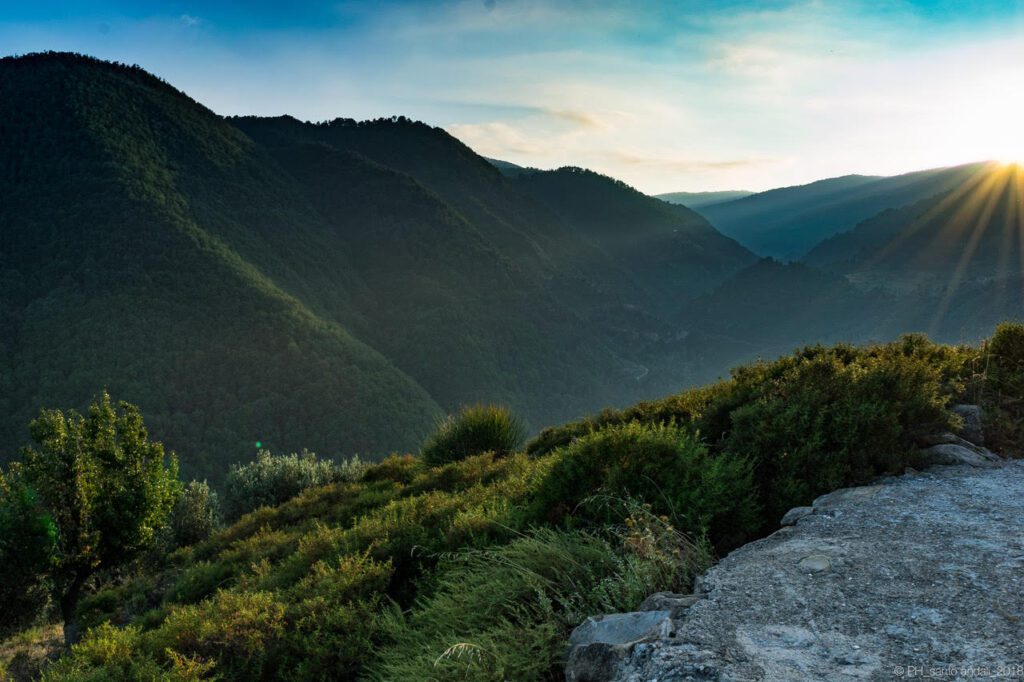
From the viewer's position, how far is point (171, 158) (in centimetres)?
9506

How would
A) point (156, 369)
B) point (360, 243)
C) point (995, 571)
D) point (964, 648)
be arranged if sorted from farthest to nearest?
1. point (360, 243)
2. point (156, 369)
3. point (995, 571)
4. point (964, 648)

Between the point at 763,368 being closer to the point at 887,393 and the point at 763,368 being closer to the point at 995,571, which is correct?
the point at 887,393

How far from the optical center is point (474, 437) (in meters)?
12.1

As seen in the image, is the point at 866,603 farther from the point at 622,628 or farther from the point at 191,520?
the point at 191,520

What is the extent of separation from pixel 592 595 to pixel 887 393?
13.2ft

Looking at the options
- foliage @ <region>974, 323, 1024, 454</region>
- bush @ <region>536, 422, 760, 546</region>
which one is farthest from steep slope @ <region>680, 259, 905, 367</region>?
bush @ <region>536, 422, 760, 546</region>

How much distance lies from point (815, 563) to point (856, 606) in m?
0.43

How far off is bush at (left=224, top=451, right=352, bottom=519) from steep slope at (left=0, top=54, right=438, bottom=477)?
3943cm

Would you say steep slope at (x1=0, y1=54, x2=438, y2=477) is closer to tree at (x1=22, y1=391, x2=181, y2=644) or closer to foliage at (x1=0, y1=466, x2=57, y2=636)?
foliage at (x1=0, y1=466, x2=57, y2=636)

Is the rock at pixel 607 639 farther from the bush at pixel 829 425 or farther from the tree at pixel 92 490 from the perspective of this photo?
the tree at pixel 92 490

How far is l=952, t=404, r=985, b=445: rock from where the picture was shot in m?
5.70

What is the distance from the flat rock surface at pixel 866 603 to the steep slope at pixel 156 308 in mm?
59412

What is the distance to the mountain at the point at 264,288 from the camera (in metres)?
61.2

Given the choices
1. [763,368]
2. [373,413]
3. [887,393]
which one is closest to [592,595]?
[887,393]
